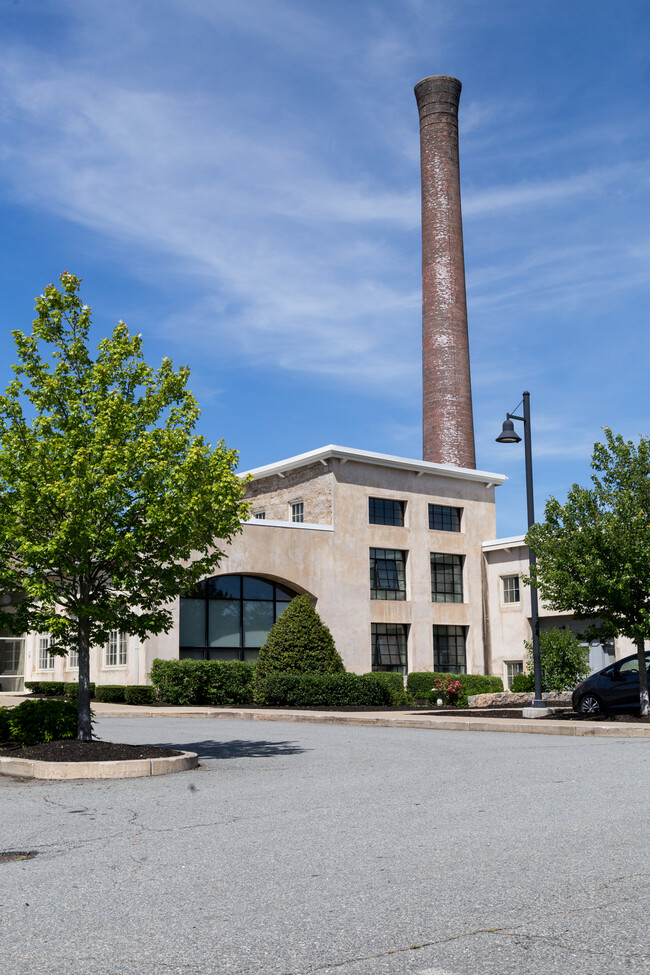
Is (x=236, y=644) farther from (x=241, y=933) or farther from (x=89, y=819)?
(x=241, y=933)

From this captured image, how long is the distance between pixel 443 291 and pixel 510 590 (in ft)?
47.0

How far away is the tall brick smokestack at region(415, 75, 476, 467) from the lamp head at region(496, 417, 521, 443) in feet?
61.9

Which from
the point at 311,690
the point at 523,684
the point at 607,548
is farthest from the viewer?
the point at 523,684

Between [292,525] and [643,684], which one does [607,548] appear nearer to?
[643,684]

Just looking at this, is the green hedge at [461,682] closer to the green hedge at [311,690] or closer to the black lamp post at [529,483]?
the green hedge at [311,690]

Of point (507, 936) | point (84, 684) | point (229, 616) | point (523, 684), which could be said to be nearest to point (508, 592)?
point (523, 684)

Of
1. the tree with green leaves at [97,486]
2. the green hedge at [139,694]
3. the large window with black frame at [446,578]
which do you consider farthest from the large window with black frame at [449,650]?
the tree with green leaves at [97,486]

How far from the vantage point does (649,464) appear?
20359 millimetres

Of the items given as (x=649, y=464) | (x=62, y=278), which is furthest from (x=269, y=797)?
(x=649, y=464)

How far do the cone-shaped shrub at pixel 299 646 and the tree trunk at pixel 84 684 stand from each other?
14513 mm

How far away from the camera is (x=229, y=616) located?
106ft

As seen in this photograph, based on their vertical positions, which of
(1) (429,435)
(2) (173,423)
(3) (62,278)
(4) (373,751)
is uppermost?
(1) (429,435)

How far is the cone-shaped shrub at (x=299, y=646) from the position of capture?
91.7 feet

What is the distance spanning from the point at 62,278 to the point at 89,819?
8.15 meters
